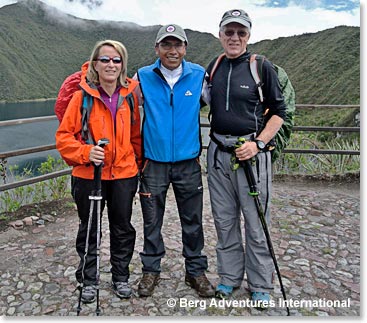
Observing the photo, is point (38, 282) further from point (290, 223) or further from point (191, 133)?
point (290, 223)

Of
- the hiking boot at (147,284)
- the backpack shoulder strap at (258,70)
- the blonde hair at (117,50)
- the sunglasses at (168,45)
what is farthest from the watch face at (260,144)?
the hiking boot at (147,284)

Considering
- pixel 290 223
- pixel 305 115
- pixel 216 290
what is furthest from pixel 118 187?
pixel 305 115

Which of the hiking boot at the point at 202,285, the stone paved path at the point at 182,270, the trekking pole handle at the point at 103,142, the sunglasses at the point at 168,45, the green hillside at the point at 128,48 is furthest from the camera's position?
the green hillside at the point at 128,48

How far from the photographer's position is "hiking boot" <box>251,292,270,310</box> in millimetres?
3112

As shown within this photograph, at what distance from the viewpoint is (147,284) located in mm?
3309

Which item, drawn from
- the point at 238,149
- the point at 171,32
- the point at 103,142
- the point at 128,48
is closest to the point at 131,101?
the point at 103,142

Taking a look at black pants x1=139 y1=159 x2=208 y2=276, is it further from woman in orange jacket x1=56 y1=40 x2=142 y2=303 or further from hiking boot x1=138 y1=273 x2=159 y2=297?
woman in orange jacket x1=56 y1=40 x2=142 y2=303

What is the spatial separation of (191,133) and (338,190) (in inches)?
171

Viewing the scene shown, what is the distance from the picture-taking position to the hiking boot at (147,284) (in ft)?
10.8

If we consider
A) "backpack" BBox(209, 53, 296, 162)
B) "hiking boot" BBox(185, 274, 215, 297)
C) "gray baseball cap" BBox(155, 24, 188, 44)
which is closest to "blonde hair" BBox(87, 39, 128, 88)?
"gray baseball cap" BBox(155, 24, 188, 44)

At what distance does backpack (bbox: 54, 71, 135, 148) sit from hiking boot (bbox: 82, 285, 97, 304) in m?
1.24

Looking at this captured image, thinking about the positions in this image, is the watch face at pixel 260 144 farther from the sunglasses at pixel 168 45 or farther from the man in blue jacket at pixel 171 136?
the sunglasses at pixel 168 45

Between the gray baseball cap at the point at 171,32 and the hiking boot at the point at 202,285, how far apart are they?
2010mm

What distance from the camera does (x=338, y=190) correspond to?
653cm
